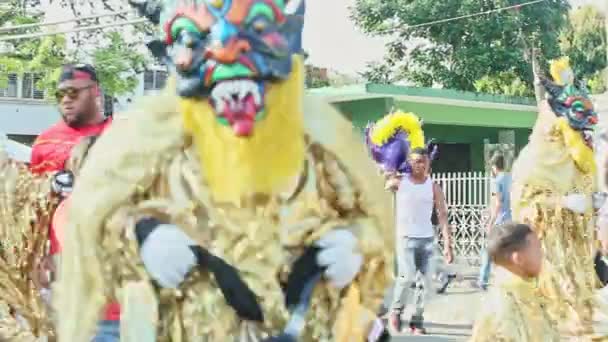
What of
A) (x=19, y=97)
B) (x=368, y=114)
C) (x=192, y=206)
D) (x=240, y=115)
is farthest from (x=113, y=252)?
(x=19, y=97)

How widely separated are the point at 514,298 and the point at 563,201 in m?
2.28

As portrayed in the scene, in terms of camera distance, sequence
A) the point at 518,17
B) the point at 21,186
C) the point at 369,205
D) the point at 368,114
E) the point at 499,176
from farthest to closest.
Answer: the point at 518,17
the point at 368,114
the point at 499,176
the point at 21,186
the point at 369,205

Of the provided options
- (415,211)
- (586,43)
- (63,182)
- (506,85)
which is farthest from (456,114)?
(63,182)

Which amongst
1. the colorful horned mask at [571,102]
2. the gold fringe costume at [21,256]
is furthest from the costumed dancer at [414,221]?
the gold fringe costume at [21,256]

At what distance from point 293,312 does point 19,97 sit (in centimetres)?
2610

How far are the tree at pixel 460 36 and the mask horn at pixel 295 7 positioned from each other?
22271 millimetres

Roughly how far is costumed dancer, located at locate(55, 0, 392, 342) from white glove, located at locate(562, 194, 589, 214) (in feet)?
12.7

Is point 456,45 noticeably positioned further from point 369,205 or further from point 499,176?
point 369,205

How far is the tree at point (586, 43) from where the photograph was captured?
31109mm

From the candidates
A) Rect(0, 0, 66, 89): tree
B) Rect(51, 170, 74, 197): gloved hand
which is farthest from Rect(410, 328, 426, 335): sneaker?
Rect(0, 0, 66, 89): tree

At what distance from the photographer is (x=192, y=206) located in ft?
10.3

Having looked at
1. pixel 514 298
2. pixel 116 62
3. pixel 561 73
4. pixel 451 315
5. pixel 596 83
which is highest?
pixel 596 83

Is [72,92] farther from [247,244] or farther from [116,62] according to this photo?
[116,62]

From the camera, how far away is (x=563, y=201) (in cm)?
686
